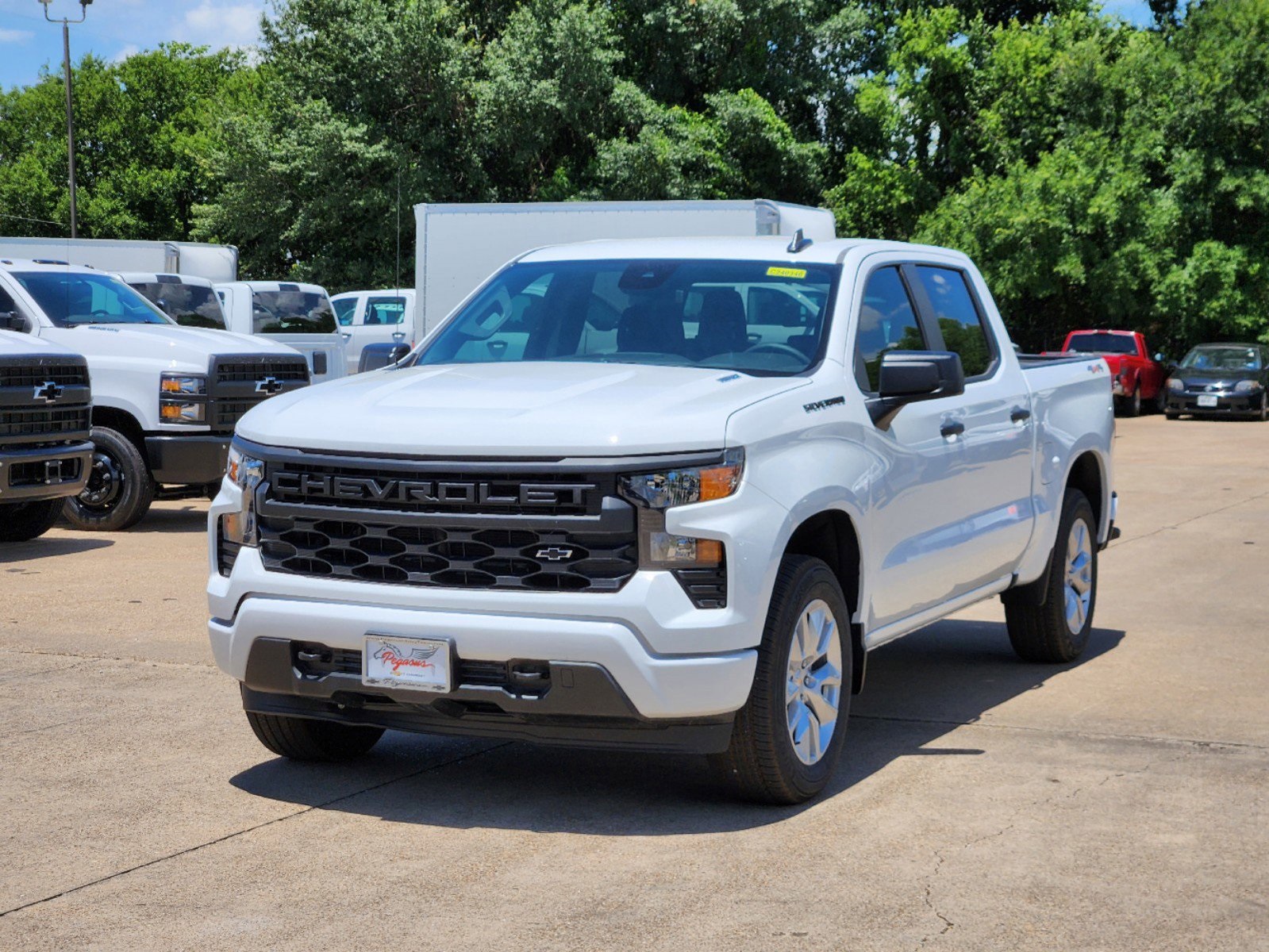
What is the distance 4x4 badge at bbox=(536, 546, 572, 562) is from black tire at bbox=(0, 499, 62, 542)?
359 inches

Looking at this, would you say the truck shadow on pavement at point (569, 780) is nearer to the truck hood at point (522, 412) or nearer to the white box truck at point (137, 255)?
the truck hood at point (522, 412)

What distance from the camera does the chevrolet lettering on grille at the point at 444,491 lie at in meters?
5.03

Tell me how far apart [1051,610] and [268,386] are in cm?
835

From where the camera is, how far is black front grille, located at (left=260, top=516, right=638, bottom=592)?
16.5 ft

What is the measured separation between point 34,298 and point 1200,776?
36.7 ft

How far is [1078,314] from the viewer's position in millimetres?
42594

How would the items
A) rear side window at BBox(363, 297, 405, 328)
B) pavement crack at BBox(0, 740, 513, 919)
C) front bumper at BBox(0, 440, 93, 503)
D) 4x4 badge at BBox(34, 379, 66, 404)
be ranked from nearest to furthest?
1. pavement crack at BBox(0, 740, 513, 919)
2. front bumper at BBox(0, 440, 93, 503)
3. 4x4 badge at BBox(34, 379, 66, 404)
4. rear side window at BBox(363, 297, 405, 328)

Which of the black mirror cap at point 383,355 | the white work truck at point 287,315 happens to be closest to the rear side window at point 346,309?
the white work truck at point 287,315

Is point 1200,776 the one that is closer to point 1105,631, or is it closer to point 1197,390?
point 1105,631

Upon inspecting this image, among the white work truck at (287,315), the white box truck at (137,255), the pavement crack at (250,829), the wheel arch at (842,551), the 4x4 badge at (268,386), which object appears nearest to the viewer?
the pavement crack at (250,829)

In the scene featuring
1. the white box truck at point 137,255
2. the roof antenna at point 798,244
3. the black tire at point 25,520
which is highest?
the white box truck at point 137,255

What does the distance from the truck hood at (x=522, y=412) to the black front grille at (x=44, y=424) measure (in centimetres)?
683

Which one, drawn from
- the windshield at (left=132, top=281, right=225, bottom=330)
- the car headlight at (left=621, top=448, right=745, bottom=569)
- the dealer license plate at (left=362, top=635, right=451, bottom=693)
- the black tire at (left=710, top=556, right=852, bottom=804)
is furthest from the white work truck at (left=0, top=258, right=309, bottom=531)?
the car headlight at (left=621, top=448, right=745, bottom=569)

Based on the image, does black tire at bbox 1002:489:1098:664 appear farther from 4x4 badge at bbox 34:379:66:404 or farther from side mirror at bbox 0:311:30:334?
side mirror at bbox 0:311:30:334
